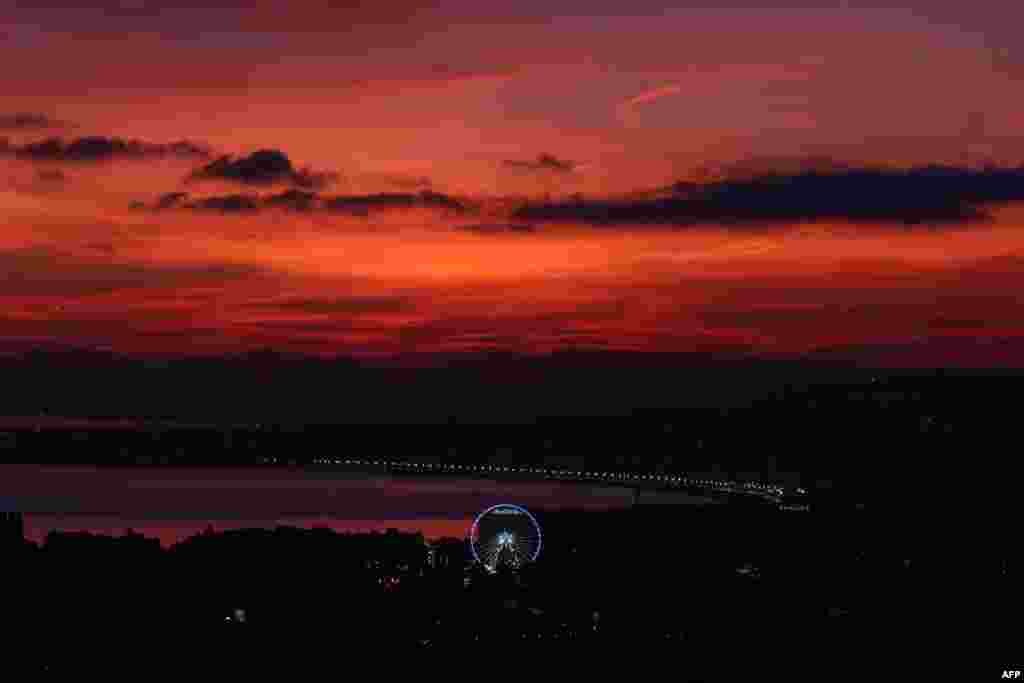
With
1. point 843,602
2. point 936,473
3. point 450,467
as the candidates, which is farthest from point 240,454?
point 843,602

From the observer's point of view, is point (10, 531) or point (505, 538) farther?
point (10, 531)

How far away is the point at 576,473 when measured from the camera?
132 meters

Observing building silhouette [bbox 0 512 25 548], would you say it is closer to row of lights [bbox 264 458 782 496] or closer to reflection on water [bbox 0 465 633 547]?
reflection on water [bbox 0 465 633 547]

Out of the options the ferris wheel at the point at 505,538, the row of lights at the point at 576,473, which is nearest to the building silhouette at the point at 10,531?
the ferris wheel at the point at 505,538

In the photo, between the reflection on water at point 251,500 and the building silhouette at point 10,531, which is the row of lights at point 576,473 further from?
the building silhouette at point 10,531

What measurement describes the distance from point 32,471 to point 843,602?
147 metres

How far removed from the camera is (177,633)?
46438 millimetres

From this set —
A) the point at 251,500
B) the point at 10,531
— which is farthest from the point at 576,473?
the point at 10,531

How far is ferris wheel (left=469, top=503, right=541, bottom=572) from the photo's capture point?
212 ft

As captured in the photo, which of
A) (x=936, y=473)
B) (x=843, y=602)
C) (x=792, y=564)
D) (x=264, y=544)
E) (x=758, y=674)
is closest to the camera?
(x=758, y=674)

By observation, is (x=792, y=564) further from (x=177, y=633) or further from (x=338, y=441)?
(x=338, y=441)

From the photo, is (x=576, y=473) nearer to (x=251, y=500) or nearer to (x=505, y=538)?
(x=251, y=500)

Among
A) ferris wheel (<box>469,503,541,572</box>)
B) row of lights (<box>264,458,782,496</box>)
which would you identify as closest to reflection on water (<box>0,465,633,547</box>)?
row of lights (<box>264,458,782,496</box>)

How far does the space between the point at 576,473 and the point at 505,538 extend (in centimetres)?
6628
